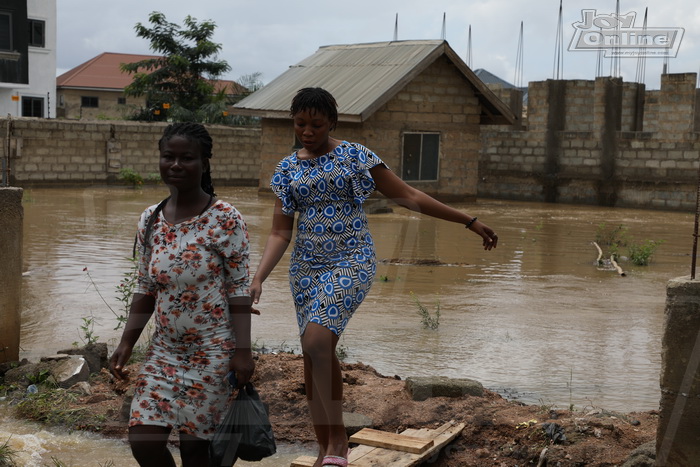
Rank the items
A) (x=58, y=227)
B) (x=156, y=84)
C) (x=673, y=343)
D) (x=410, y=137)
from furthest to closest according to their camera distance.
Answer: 1. (x=156, y=84)
2. (x=410, y=137)
3. (x=58, y=227)
4. (x=673, y=343)

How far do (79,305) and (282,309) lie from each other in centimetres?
190

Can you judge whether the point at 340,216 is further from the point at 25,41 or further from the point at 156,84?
the point at 25,41

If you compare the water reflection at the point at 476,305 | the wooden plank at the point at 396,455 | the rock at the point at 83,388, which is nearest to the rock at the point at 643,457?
the wooden plank at the point at 396,455

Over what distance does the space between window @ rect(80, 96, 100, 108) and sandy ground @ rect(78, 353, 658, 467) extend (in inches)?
1728

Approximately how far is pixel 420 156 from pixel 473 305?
1118 cm

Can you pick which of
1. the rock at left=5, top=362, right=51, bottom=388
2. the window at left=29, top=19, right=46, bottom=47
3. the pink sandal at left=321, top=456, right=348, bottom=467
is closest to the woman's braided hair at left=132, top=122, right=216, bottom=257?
the pink sandal at left=321, top=456, right=348, bottom=467

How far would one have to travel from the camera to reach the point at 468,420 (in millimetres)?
4926

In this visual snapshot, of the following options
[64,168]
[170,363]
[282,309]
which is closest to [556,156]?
[64,168]

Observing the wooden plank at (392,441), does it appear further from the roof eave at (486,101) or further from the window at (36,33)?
the window at (36,33)

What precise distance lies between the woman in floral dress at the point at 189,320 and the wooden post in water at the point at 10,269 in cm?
271

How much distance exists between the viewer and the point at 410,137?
64.4ft

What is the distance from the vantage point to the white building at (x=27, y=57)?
106ft

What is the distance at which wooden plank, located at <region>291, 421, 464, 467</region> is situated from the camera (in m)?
4.13

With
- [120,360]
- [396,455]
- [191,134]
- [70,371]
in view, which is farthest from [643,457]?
[70,371]
